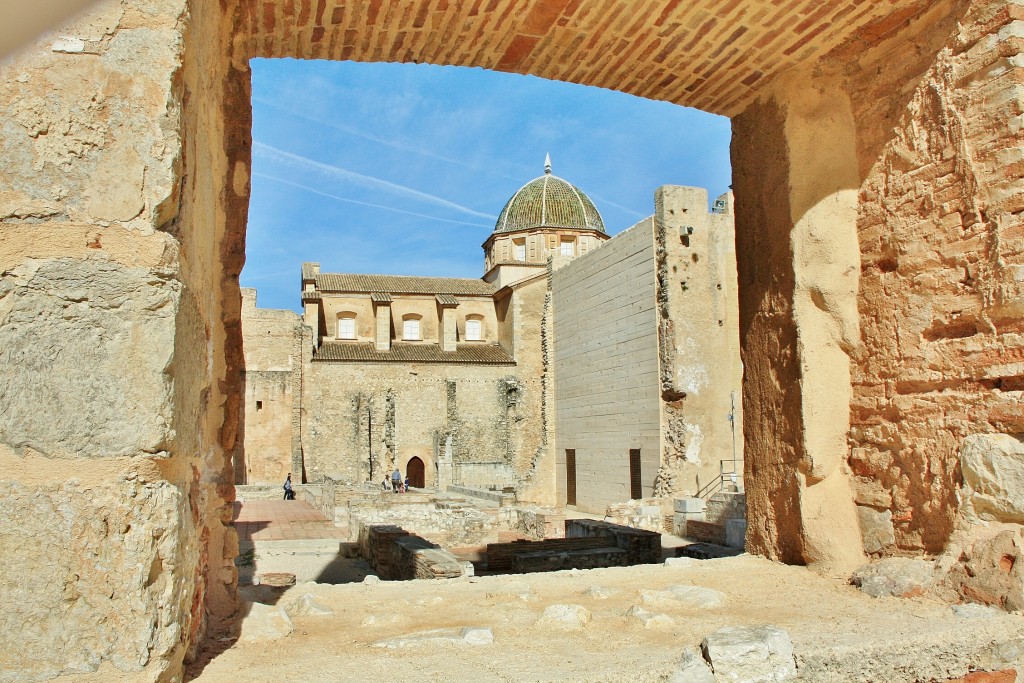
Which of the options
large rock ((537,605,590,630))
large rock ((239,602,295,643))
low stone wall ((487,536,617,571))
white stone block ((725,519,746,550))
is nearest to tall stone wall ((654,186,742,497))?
white stone block ((725,519,746,550))

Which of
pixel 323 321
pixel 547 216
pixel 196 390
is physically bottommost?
pixel 196 390

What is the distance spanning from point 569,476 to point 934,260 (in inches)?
885

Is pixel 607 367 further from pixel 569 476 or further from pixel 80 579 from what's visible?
pixel 80 579

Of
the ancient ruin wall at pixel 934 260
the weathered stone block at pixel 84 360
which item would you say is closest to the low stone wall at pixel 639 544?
the ancient ruin wall at pixel 934 260

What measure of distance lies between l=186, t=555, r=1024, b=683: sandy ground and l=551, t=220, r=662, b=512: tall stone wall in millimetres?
16520

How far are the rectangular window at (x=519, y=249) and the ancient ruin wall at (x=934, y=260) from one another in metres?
35.0

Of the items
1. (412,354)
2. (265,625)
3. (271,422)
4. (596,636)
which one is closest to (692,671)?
(596,636)

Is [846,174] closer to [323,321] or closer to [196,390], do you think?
[196,390]

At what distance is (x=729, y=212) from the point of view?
21.4 meters

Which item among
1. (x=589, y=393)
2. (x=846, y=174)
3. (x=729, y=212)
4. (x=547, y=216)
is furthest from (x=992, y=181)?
(x=547, y=216)

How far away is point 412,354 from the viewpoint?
115 ft

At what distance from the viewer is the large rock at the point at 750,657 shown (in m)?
2.38

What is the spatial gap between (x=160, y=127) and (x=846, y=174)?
3353 mm

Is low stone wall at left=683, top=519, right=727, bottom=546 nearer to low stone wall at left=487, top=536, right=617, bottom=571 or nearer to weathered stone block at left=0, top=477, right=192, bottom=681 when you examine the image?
low stone wall at left=487, top=536, right=617, bottom=571
